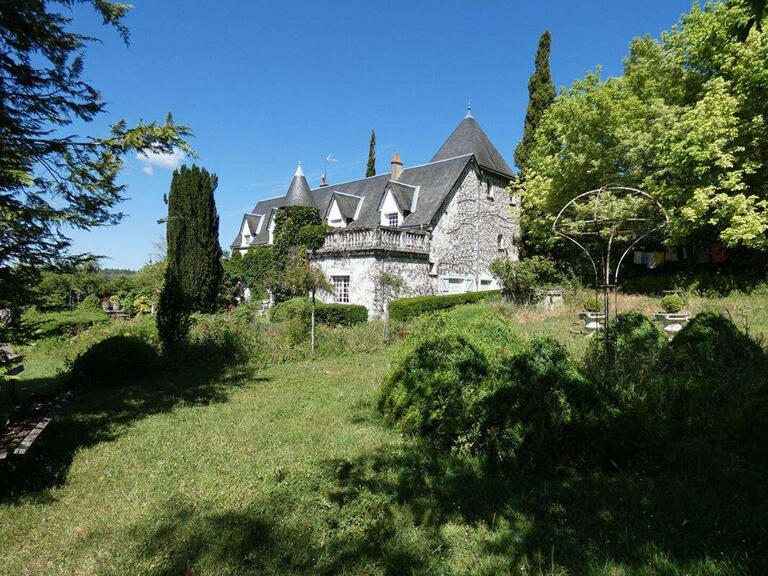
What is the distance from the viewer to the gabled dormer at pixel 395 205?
784 inches

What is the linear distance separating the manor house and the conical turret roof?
5 centimetres

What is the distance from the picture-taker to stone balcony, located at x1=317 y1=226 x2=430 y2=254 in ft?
53.9

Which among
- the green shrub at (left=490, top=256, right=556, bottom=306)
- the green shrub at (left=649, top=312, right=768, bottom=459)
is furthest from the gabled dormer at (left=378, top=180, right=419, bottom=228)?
the green shrub at (left=649, top=312, right=768, bottom=459)

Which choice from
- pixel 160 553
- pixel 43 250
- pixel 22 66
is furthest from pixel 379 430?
pixel 22 66

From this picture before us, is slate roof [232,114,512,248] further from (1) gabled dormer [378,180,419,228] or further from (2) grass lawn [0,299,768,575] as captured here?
(2) grass lawn [0,299,768,575]

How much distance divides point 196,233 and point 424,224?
1020cm

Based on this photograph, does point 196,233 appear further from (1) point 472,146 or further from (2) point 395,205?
(1) point 472,146

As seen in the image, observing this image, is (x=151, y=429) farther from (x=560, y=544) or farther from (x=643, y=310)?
(x=643, y=310)

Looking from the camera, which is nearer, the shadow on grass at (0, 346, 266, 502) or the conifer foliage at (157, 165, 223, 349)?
the shadow on grass at (0, 346, 266, 502)

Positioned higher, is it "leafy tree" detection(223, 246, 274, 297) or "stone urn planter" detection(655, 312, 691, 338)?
"leafy tree" detection(223, 246, 274, 297)

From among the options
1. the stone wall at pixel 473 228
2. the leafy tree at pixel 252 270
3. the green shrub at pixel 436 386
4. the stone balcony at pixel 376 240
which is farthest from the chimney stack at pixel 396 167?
the green shrub at pixel 436 386

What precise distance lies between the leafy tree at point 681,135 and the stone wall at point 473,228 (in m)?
1.75

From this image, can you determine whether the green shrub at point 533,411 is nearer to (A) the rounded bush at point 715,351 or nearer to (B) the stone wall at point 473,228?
(A) the rounded bush at point 715,351

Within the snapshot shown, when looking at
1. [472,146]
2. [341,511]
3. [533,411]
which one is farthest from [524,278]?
[341,511]
